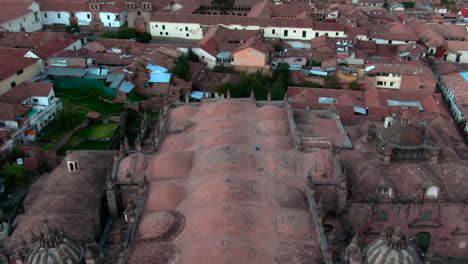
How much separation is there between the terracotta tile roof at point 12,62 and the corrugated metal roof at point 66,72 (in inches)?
105

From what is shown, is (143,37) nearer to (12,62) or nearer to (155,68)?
(155,68)

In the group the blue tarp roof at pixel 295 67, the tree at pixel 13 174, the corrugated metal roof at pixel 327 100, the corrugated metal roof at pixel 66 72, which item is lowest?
the tree at pixel 13 174

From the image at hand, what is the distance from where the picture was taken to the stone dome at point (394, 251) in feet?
76.9

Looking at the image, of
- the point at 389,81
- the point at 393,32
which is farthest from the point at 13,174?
the point at 393,32

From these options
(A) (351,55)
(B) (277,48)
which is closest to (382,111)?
(A) (351,55)

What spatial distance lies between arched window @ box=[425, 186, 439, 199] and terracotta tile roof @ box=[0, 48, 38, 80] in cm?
5047

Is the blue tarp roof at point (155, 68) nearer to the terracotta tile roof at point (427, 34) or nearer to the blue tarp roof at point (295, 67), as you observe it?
the blue tarp roof at point (295, 67)

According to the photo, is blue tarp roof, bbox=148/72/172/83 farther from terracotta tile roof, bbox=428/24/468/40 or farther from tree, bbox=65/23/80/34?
terracotta tile roof, bbox=428/24/468/40

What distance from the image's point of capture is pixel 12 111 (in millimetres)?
48594

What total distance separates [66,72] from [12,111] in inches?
597

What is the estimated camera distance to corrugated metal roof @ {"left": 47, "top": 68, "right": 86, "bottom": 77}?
204 feet

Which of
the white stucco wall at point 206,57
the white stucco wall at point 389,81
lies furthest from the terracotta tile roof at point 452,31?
the white stucco wall at point 206,57

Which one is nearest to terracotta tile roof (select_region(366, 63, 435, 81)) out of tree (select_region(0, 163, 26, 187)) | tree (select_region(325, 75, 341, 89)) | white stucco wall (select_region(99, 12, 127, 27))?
tree (select_region(325, 75, 341, 89))

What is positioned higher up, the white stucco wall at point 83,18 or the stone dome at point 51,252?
the white stucco wall at point 83,18
